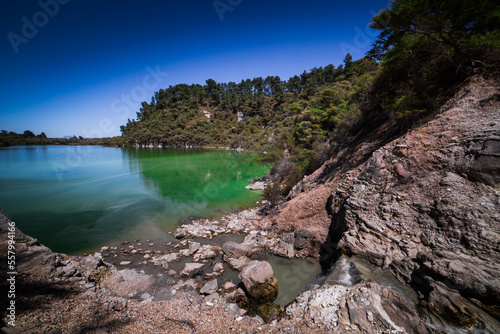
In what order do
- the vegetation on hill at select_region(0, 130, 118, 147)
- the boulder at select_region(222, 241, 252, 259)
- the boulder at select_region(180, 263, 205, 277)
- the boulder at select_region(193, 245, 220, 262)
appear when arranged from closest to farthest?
1. the boulder at select_region(180, 263, 205, 277)
2. the boulder at select_region(222, 241, 252, 259)
3. the boulder at select_region(193, 245, 220, 262)
4. the vegetation on hill at select_region(0, 130, 118, 147)

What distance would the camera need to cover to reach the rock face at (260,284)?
5.83m

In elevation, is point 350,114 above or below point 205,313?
above

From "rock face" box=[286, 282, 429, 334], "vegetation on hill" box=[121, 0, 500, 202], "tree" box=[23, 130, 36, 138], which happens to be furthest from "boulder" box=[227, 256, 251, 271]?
"tree" box=[23, 130, 36, 138]

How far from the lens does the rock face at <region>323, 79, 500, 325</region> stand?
4031 mm

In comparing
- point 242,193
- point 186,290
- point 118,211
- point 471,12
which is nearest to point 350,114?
point 471,12

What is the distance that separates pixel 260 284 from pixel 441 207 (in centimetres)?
561

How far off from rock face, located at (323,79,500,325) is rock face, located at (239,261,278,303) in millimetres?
2740

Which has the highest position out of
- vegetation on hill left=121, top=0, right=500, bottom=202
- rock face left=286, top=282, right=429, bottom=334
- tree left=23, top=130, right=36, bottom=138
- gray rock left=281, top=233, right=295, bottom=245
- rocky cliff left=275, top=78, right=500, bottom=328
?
tree left=23, top=130, right=36, bottom=138

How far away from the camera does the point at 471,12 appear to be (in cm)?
611

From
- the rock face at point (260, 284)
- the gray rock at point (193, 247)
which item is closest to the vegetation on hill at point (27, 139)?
the gray rock at point (193, 247)

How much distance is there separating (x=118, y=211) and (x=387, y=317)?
17.1 meters

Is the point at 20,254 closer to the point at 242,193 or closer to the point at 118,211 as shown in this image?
the point at 118,211

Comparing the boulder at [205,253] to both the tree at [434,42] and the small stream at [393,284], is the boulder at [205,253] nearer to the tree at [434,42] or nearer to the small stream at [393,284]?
the small stream at [393,284]

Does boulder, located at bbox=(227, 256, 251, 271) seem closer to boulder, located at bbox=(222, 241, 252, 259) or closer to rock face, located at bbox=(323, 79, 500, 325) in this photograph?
boulder, located at bbox=(222, 241, 252, 259)
